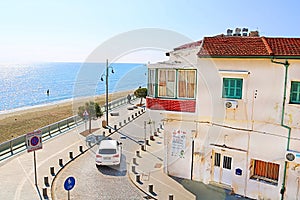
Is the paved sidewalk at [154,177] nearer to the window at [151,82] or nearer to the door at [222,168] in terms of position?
the door at [222,168]

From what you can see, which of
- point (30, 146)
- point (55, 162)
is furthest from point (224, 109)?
point (55, 162)

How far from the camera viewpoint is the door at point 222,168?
43.8ft

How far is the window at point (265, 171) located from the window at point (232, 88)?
3.11 meters

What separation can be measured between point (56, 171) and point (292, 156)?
39.1 ft

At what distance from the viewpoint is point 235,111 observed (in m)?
12.9

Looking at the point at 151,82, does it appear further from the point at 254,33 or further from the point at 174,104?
the point at 254,33

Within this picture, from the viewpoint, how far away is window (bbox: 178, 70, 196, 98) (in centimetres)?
1373

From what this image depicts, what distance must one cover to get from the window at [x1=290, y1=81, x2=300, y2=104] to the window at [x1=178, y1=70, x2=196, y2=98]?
4300 millimetres

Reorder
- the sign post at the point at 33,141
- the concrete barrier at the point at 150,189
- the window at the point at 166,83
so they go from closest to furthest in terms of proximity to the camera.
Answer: the sign post at the point at 33,141
the concrete barrier at the point at 150,189
the window at the point at 166,83

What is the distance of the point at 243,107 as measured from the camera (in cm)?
1268

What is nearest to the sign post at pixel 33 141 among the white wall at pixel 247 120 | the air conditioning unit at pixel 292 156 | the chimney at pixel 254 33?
the white wall at pixel 247 120

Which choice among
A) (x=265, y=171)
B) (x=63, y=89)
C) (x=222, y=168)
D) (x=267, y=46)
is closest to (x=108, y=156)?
(x=222, y=168)

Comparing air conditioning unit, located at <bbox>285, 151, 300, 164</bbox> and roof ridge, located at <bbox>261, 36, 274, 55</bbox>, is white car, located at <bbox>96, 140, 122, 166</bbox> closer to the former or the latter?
air conditioning unit, located at <bbox>285, 151, 300, 164</bbox>

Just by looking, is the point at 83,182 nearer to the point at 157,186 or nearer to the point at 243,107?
the point at 157,186
